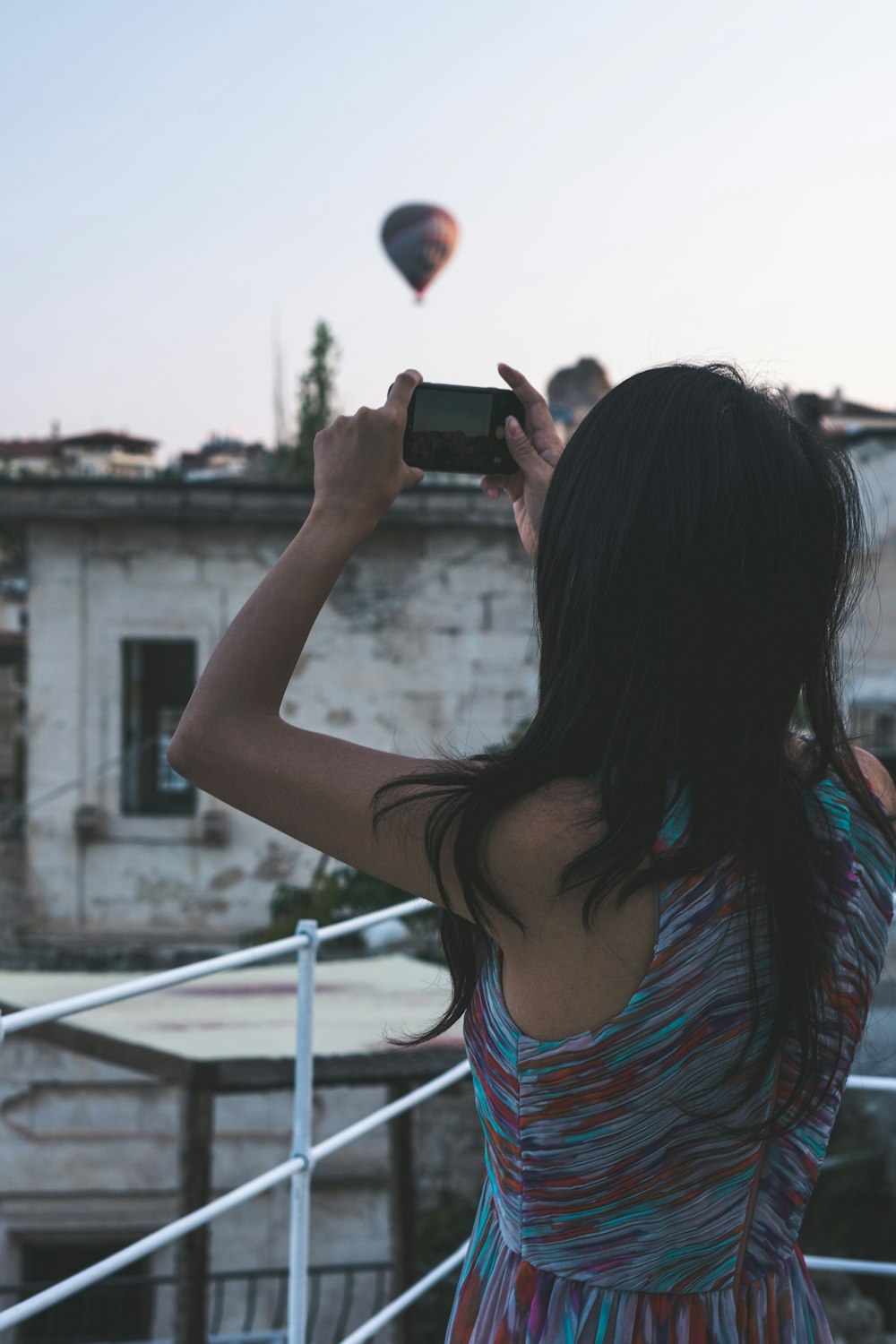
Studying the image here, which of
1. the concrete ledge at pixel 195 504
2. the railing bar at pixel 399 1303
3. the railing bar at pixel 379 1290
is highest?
the concrete ledge at pixel 195 504

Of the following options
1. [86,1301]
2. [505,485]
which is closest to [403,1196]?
[505,485]

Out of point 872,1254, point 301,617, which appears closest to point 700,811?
point 301,617

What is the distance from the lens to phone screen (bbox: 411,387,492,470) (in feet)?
4.04

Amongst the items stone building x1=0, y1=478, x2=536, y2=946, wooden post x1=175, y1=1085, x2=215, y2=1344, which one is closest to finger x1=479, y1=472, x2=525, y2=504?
wooden post x1=175, y1=1085, x2=215, y2=1344

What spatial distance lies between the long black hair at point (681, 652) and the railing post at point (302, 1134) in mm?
1175

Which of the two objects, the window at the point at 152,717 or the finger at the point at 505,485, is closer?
the finger at the point at 505,485

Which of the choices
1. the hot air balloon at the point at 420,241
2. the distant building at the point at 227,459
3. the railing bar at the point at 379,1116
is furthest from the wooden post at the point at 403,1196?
the distant building at the point at 227,459

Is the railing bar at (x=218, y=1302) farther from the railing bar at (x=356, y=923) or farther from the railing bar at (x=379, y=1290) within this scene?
the railing bar at (x=356, y=923)

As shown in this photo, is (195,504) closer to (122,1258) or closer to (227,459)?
(122,1258)

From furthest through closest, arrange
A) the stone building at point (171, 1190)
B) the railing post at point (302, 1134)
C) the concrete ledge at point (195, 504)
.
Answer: the concrete ledge at point (195, 504) → the stone building at point (171, 1190) → the railing post at point (302, 1134)

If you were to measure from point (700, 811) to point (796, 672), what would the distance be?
0.16 m

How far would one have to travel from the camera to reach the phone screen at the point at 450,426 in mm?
1232

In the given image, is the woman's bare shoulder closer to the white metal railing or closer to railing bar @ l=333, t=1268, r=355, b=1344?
the white metal railing

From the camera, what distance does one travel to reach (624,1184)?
41.8 inches
